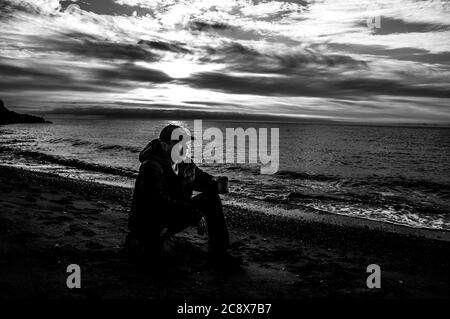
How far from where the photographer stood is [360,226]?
35.9 ft

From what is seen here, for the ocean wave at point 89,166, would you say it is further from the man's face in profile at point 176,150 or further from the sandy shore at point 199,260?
the man's face in profile at point 176,150

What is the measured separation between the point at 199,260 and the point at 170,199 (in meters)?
1.71

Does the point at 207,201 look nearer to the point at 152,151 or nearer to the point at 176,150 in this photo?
the point at 176,150

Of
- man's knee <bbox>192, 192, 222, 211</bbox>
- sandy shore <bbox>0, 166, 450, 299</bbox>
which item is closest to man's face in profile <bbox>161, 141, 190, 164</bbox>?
man's knee <bbox>192, 192, 222, 211</bbox>

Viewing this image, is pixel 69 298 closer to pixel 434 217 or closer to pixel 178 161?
pixel 178 161

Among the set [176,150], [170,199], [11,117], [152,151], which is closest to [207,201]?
[170,199]

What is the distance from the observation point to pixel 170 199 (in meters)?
4.75

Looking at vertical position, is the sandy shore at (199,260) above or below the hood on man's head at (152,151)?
below

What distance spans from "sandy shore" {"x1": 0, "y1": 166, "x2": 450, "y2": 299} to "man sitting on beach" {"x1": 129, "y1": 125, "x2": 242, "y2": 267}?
51 cm

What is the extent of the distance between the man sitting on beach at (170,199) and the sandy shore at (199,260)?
0.51 meters

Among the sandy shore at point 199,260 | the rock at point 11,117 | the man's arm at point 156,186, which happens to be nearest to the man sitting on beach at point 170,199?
the man's arm at point 156,186

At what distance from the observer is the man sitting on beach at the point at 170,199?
4.80 meters
